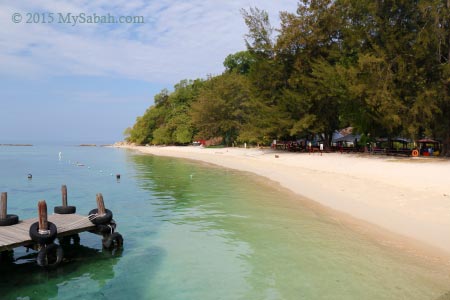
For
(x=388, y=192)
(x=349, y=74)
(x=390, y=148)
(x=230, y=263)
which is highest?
(x=349, y=74)

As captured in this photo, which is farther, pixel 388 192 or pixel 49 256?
pixel 388 192

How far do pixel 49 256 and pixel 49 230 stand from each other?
28.5 inches

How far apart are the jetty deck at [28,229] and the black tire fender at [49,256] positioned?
18.2 inches

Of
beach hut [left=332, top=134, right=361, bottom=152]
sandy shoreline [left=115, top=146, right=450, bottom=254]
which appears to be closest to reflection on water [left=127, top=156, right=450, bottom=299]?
sandy shoreline [left=115, top=146, right=450, bottom=254]

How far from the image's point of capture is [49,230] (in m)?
10.2

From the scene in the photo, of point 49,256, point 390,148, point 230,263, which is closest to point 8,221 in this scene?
point 49,256

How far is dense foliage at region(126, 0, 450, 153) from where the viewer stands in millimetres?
31672

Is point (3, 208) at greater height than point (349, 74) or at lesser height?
lesser

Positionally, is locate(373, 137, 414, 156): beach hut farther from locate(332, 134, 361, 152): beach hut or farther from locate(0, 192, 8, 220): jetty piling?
locate(0, 192, 8, 220): jetty piling

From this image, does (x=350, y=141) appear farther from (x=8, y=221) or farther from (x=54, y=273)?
(x=54, y=273)

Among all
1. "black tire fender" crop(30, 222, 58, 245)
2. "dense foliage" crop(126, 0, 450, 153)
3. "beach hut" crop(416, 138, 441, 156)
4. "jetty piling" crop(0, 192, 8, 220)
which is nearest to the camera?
"black tire fender" crop(30, 222, 58, 245)

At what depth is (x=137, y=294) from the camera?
8.69m

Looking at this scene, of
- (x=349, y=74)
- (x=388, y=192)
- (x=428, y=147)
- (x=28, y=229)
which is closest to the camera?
(x=28, y=229)

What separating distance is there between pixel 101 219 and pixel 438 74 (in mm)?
32196
